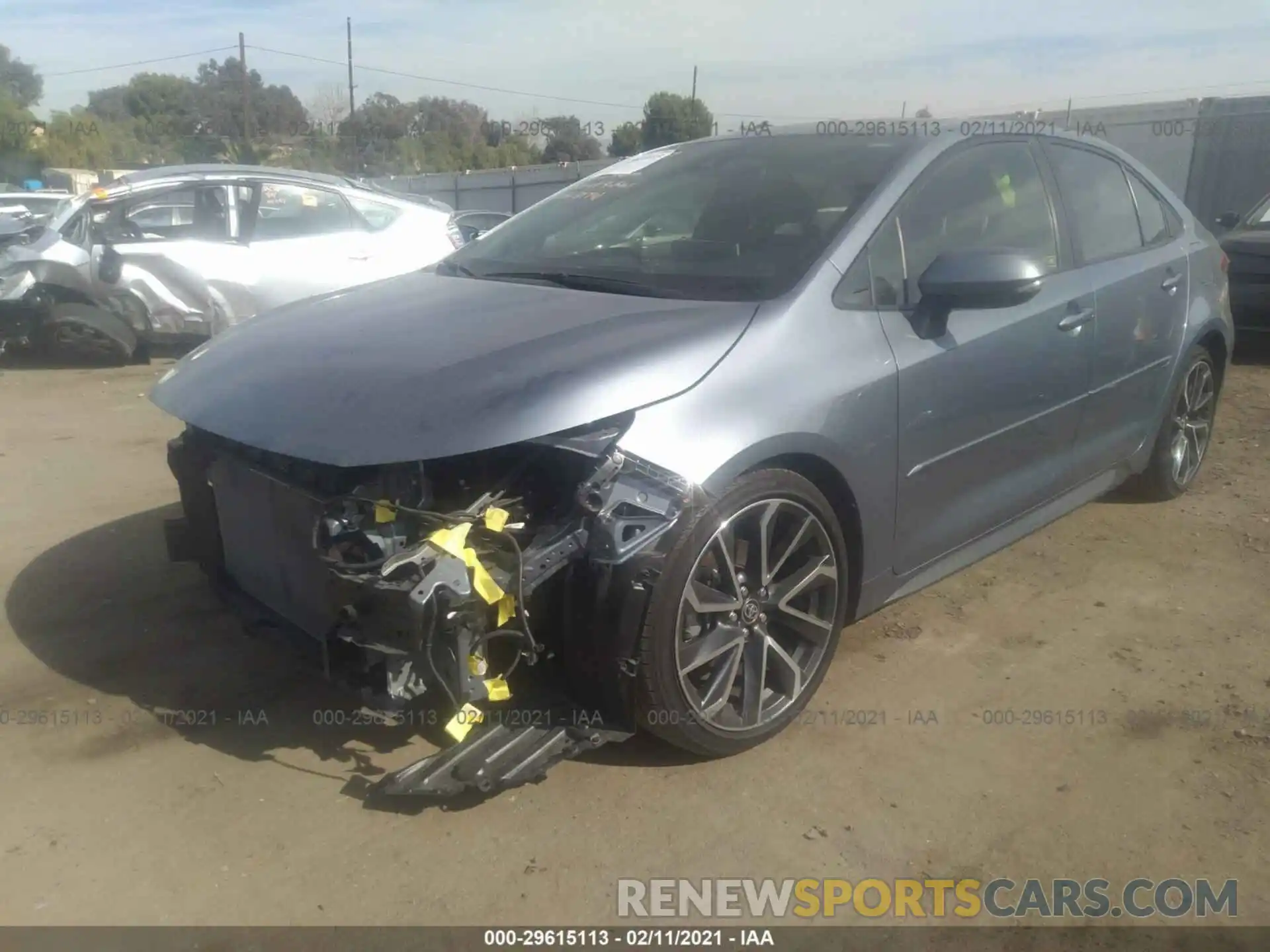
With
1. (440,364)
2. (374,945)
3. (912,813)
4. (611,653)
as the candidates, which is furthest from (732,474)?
(374,945)

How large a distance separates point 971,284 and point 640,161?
65.8 inches

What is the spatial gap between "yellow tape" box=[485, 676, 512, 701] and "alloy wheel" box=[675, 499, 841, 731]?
1.48ft

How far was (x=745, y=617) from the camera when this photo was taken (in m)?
2.96

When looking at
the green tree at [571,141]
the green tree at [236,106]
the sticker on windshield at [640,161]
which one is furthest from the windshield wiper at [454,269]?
the green tree at [236,106]

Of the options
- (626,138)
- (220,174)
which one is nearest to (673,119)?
(626,138)

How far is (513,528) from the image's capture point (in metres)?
2.66

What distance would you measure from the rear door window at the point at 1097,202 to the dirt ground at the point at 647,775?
1.32 metres

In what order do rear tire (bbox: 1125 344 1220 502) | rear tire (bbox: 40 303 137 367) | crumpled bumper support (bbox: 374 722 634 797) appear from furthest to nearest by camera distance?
rear tire (bbox: 40 303 137 367) < rear tire (bbox: 1125 344 1220 502) < crumpled bumper support (bbox: 374 722 634 797)

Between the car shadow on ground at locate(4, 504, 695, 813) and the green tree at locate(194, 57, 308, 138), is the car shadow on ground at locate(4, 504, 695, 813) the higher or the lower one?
the lower one

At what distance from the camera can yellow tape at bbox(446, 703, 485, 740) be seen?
267 cm

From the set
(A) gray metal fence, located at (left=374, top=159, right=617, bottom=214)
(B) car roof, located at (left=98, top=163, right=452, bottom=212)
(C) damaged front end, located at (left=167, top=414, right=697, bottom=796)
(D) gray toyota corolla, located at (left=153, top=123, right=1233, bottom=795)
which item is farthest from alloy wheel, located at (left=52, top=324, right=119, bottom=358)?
(A) gray metal fence, located at (left=374, top=159, right=617, bottom=214)

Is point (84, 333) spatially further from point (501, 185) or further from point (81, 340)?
point (501, 185)

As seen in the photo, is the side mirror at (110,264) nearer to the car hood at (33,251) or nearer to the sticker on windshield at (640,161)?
the car hood at (33,251)

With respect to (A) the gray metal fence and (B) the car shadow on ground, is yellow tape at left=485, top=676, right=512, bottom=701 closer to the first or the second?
(B) the car shadow on ground
